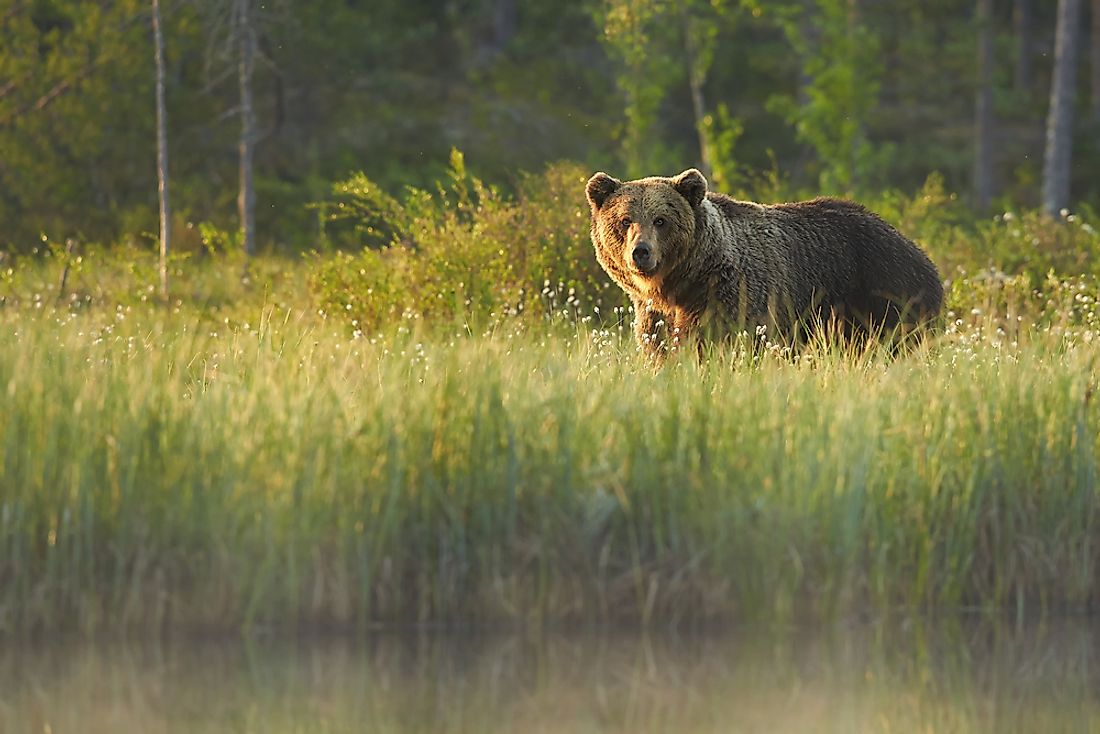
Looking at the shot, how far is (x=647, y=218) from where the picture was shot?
9.48 meters

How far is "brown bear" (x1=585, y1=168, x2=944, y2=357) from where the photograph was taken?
31.4 ft

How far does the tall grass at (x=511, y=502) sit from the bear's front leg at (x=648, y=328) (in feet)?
8.46

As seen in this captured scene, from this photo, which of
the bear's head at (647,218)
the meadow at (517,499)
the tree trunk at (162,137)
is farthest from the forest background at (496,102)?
the meadow at (517,499)

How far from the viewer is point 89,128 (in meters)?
19.7

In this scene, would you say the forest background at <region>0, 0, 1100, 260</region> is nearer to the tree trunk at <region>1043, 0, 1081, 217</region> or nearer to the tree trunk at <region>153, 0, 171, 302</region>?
the tree trunk at <region>1043, 0, 1081, 217</region>

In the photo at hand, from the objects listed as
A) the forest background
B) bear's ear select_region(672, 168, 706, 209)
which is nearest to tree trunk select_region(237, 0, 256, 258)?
the forest background

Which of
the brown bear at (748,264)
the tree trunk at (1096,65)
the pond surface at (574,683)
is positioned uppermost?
the tree trunk at (1096,65)

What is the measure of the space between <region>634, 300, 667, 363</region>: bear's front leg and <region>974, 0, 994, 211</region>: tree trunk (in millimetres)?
18956

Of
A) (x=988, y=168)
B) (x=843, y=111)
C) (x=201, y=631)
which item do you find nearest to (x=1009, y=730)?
(x=201, y=631)

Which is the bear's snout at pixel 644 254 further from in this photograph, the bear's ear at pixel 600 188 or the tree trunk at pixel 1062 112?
the tree trunk at pixel 1062 112

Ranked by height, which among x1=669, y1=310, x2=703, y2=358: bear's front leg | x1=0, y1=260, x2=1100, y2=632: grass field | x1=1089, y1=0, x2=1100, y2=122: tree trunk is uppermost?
x1=1089, y1=0, x2=1100, y2=122: tree trunk

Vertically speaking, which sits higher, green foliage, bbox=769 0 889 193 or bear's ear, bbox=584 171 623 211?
green foliage, bbox=769 0 889 193

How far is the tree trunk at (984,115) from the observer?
27859 millimetres

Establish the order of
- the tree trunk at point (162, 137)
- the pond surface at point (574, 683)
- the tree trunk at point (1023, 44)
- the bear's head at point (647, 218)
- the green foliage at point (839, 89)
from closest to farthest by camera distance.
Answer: the pond surface at point (574, 683) → the bear's head at point (647, 218) → the tree trunk at point (162, 137) → the green foliage at point (839, 89) → the tree trunk at point (1023, 44)
